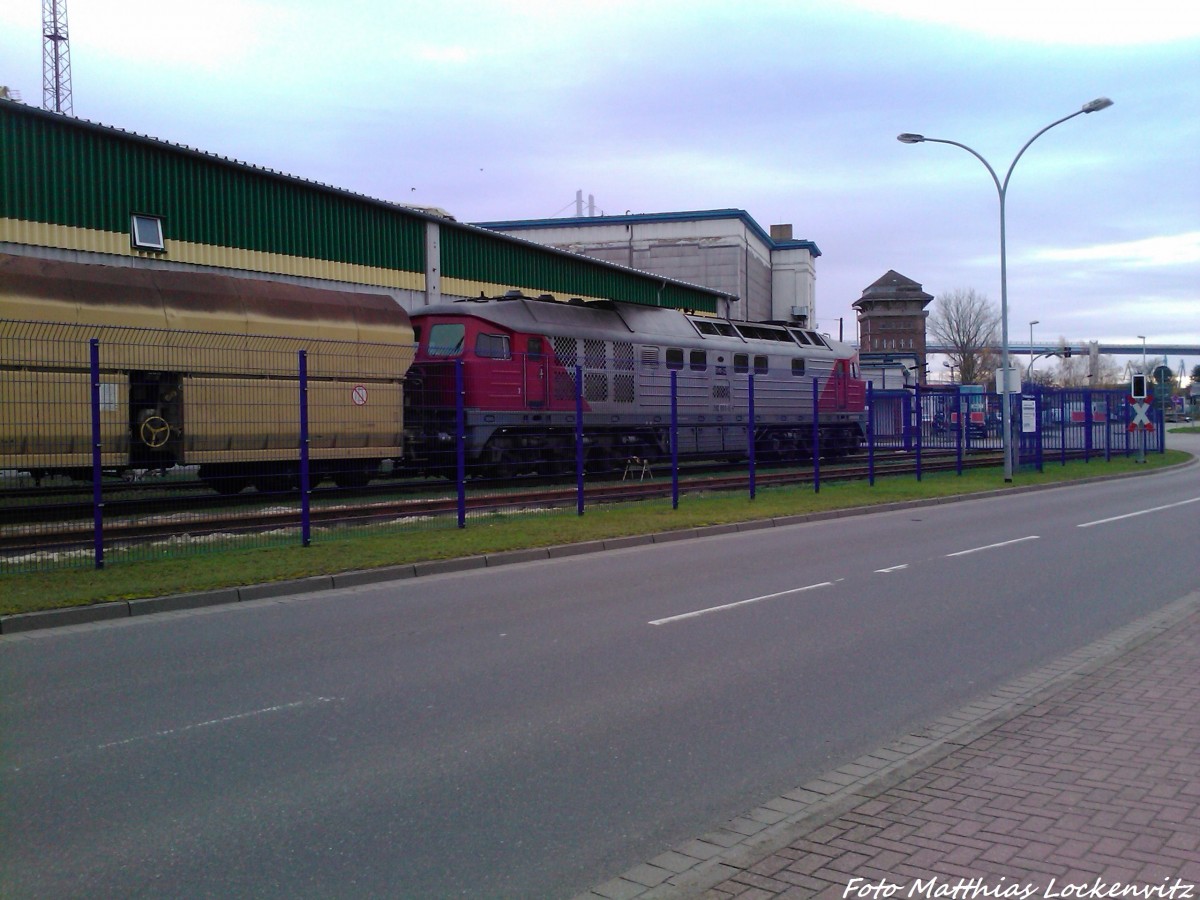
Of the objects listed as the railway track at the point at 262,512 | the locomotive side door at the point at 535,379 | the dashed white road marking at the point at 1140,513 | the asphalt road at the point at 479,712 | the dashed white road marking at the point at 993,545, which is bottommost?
the asphalt road at the point at 479,712

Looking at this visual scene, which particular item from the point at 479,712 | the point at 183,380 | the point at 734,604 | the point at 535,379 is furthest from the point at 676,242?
the point at 479,712

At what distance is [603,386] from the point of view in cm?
2230

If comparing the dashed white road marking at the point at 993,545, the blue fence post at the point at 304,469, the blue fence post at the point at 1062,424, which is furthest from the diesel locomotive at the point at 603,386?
the blue fence post at the point at 1062,424

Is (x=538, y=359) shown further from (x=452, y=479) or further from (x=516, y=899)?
(x=516, y=899)

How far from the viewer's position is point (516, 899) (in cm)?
402

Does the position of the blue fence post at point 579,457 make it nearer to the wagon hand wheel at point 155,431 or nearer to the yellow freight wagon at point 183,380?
the yellow freight wagon at point 183,380

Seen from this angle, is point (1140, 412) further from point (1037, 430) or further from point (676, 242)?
point (676, 242)

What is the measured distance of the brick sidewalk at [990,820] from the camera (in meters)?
4.03

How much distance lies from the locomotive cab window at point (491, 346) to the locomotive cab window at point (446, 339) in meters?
0.34

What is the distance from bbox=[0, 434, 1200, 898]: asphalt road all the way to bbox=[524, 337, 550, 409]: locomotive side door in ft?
27.9

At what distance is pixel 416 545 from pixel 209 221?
12.7 meters

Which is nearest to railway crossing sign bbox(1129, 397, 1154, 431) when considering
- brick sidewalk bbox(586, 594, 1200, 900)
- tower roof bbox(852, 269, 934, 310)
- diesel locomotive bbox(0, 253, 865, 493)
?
diesel locomotive bbox(0, 253, 865, 493)

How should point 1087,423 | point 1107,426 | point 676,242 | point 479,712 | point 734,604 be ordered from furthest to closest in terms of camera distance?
point 676,242
point 1107,426
point 1087,423
point 734,604
point 479,712

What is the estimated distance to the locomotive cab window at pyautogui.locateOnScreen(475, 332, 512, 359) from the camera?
20484mm
